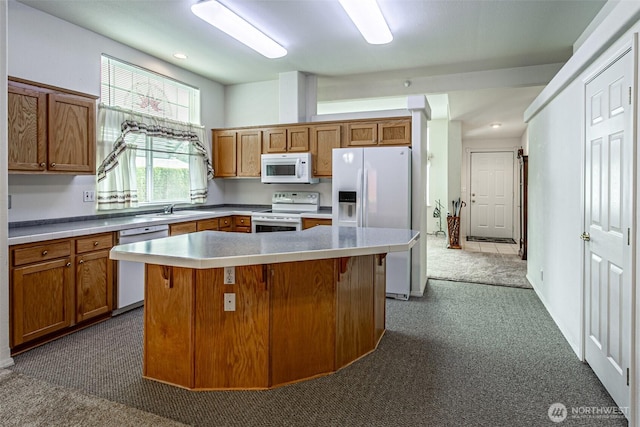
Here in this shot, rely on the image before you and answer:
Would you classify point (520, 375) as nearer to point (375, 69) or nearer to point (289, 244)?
point (289, 244)

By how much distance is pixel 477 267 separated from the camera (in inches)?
233

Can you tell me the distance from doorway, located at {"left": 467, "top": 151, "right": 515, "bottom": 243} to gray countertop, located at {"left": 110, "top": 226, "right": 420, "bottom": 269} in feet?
24.0

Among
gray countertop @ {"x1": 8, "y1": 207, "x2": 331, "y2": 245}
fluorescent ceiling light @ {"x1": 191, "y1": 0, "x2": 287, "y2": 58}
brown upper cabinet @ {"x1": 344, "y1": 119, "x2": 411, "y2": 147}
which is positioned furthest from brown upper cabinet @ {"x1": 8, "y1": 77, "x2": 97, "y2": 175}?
brown upper cabinet @ {"x1": 344, "y1": 119, "x2": 411, "y2": 147}

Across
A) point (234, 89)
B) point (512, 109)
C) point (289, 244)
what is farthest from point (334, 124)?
point (512, 109)

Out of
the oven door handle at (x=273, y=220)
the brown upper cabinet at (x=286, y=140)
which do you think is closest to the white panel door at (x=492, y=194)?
the brown upper cabinet at (x=286, y=140)

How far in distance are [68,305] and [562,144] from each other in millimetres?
4417

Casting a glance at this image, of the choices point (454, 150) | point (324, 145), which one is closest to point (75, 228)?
point (324, 145)

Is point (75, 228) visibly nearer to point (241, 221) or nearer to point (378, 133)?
point (241, 221)

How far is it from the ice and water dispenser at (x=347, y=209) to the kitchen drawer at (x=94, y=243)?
2.42 metres

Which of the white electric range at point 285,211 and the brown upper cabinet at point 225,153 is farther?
the brown upper cabinet at point 225,153

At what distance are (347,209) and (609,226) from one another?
265 cm

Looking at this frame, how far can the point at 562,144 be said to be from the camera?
332cm

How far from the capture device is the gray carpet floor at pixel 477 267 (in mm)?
Result: 5152

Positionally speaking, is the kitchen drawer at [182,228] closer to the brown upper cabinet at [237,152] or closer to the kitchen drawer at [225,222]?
the kitchen drawer at [225,222]
